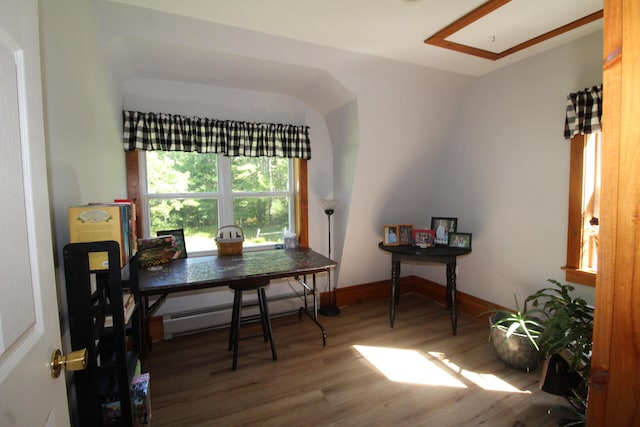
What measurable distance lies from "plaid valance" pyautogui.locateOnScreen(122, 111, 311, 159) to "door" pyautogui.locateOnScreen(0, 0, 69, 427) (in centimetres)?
190

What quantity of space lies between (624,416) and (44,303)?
125cm

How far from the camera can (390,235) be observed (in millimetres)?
3146

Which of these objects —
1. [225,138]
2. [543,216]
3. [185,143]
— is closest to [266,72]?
[225,138]

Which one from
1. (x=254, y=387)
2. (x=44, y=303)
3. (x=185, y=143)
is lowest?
(x=254, y=387)

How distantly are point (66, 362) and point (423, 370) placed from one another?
215cm

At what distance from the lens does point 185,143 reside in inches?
102

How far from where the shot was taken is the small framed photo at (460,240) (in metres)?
2.87

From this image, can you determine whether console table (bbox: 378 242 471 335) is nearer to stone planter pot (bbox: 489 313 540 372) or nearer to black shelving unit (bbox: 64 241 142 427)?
stone planter pot (bbox: 489 313 540 372)

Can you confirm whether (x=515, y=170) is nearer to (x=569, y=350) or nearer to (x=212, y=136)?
(x=569, y=350)

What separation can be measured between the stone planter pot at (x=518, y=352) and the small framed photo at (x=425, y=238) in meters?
1.00

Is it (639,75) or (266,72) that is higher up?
(266,72)

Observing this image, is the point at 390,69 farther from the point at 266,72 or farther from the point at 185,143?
the point at 185,143

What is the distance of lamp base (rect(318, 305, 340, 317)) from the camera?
318 centimetres

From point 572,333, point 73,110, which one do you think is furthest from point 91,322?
point 572,333
